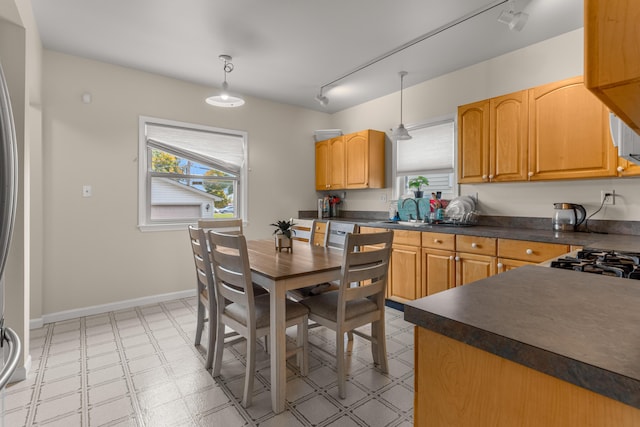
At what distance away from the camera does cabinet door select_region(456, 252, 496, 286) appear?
2.53 metres

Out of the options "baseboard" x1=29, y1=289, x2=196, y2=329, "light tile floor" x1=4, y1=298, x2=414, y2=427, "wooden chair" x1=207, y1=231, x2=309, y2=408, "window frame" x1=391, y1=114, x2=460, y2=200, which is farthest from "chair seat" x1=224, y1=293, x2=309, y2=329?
"window frame" x1=391, y1=114, x2=460, y2=200

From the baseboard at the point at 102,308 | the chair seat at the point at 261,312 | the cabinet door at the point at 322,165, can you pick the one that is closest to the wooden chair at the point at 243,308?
the chair seat at the point at 261,312

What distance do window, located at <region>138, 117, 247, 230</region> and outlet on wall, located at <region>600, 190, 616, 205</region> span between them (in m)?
3.63

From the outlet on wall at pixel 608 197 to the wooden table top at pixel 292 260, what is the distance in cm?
213

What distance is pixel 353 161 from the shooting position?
4188mm

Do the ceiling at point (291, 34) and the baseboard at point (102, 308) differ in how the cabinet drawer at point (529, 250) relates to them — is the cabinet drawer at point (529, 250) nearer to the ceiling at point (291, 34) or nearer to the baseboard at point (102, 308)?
the ceiling at point (291, 34)

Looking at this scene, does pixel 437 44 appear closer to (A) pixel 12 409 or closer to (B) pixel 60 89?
(B) pixel 60 89

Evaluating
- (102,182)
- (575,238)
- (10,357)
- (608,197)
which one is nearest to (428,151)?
(608,197)

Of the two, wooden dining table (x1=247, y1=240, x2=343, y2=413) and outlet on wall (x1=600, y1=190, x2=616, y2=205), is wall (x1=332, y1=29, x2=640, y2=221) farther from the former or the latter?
wooden dining table (x1=247, y1=240, x2=343, y2=413)

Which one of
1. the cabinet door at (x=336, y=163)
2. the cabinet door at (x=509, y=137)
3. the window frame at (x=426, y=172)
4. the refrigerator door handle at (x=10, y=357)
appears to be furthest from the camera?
the cabinet door at (x=336, y=163)

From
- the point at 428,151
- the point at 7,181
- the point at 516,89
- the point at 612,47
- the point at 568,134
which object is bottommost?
the point at 7,181

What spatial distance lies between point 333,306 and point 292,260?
40 cm

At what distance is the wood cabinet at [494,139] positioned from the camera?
2.68m

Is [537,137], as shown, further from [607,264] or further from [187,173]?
[187,173]
